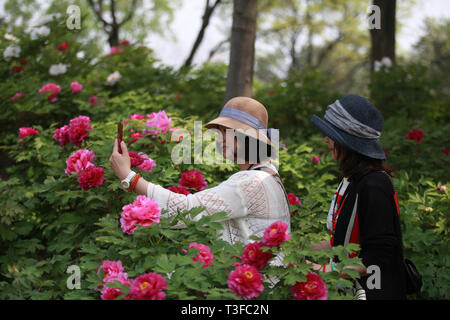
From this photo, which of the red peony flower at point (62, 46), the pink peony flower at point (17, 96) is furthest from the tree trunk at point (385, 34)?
the pink peony flower at point (17, 96)

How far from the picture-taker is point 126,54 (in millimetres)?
7059

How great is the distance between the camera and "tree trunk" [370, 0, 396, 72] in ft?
27.8

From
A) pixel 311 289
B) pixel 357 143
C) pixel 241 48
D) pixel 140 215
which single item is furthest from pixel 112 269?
pixel 241 48

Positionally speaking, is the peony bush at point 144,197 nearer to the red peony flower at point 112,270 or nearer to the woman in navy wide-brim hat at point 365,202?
the red peony flower at point 112,270

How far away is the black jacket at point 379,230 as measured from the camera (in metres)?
2.10

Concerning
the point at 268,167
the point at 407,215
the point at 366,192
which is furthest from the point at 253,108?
the point at 407,215

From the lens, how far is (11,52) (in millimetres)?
5871

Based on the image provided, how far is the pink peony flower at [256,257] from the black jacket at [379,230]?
1.83 feet

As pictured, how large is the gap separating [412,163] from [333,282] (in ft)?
11.6

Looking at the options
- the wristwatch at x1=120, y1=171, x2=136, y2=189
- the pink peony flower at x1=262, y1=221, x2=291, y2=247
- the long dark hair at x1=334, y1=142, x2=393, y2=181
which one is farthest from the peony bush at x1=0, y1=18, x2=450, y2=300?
the long dark hair at x1=334, y1=142, x2=393, y2=181

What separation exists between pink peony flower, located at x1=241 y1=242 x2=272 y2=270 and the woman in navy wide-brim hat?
0.42 m

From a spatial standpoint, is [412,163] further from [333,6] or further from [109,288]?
[333,6]

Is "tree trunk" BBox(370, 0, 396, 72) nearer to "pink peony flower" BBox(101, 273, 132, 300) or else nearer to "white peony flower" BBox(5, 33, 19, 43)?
"white peony flower" BBox(5, 33, 19, 43)

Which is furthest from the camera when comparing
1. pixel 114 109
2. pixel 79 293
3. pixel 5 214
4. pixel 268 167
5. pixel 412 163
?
pixel 114 109
